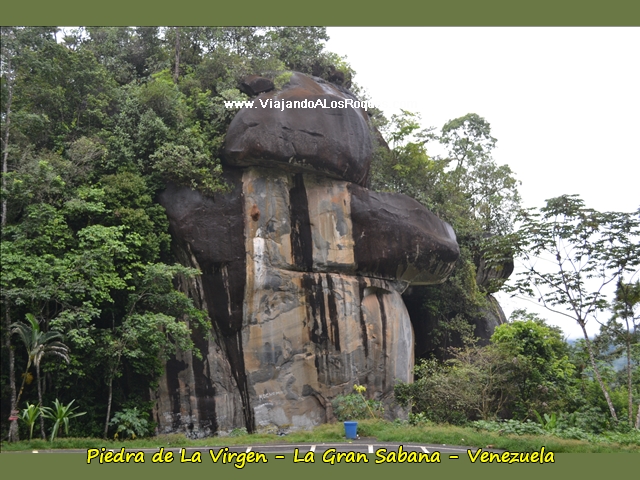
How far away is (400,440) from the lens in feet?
42.2

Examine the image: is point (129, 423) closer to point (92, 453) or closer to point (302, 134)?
point (92, 453)

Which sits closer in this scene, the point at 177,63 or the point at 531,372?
the point at 531,372

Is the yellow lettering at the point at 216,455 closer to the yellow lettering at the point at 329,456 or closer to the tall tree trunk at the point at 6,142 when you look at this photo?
the yellow lettering at the point at 329,456

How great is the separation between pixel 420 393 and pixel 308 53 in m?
12.6

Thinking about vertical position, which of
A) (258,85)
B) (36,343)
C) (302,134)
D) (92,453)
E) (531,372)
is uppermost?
(258,85)

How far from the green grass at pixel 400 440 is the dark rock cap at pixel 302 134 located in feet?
24.5

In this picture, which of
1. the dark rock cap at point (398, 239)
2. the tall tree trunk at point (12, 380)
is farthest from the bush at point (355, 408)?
the tall tree trunk at point (12, 380)

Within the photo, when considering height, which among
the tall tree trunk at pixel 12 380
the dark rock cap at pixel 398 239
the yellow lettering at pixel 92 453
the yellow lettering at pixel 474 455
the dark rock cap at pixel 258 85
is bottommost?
the yellow lettering at pixel 474 455

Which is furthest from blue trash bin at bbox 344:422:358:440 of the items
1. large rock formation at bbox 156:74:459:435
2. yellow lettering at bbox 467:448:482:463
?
large rock formation at bbox 156:74:459:435

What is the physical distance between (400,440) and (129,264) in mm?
7582

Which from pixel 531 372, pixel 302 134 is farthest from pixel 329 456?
pixel 302 134

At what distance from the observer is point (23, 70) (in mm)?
16188

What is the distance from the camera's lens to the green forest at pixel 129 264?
14.1 meters

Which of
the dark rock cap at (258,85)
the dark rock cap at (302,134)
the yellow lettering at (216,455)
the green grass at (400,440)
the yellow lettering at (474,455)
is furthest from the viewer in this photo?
the dark rock cap at (258,85)
